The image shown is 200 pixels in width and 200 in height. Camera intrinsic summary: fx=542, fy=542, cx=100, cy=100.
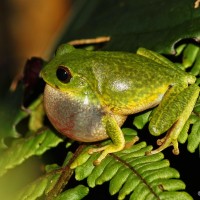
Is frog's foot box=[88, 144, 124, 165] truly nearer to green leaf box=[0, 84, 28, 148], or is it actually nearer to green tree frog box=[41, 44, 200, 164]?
green tree frog box=[41, 44, 200, 164]

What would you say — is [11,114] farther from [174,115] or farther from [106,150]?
[174,115]

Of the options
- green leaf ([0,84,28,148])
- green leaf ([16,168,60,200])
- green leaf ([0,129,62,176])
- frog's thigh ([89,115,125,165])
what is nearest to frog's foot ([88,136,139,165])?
frog's thigh ([89,115,125,165])

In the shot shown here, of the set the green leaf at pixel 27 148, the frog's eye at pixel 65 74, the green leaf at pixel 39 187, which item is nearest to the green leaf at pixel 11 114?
the green leaf at pixel 27 148

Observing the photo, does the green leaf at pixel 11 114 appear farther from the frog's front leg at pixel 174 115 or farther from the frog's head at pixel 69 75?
the frog's front leg at pixel 174 115

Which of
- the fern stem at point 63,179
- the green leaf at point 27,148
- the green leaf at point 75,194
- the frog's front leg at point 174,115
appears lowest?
the green leaf at point 27,148

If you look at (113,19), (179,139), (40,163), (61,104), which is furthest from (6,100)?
(179,139)

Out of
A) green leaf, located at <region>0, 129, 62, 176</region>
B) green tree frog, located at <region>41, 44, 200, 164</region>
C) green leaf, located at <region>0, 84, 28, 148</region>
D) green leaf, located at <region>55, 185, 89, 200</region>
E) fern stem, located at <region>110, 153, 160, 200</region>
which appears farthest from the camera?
green leaf, located at <region>0, 84, 28, 148</region>

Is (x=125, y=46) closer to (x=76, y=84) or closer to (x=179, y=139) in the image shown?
(x=76, y=84)
